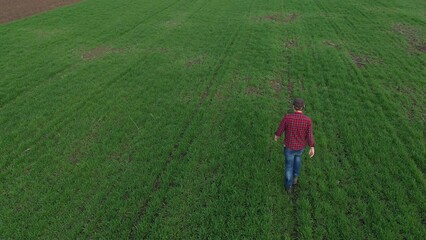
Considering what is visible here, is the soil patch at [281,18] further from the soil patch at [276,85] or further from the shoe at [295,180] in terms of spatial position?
the shoe at [295,180]

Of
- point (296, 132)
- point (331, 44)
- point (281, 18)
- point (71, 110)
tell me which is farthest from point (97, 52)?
point (281, 18)

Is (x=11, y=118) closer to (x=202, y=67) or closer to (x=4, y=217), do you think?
(x=4, y=217)

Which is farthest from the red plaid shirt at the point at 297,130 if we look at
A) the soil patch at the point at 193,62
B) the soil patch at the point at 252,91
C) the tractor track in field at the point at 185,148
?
the soil patch at the point at 193,62

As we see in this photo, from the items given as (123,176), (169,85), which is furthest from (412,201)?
(169,85)

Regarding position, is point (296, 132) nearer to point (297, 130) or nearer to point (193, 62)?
point (297, 130)

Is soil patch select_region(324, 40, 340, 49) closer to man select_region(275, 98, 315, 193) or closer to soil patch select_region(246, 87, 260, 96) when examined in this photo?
soil patch select_region(246, 87, 260, 96)

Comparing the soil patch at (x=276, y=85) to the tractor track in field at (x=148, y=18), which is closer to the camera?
the soil patch at (x=276, y=85)

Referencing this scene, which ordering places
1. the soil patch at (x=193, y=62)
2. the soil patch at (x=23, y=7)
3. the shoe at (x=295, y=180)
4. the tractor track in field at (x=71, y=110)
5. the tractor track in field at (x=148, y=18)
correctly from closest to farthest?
the shoe at (x=295, y=180)
the tractor track in field at (x=71, y=110)
the soil patch at (x=193, y=62)
the tractor track in field at (x=148, y=18)
the soil patch at (x=23, y=7)
